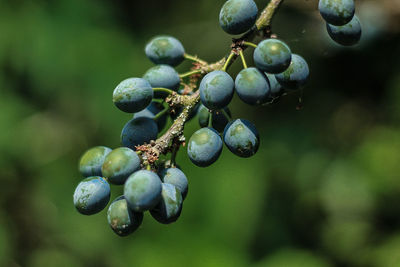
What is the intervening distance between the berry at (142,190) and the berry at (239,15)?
0.49m

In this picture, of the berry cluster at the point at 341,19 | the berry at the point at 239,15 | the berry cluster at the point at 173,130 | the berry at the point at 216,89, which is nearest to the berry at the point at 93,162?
the berry cluster at the point at 173,130

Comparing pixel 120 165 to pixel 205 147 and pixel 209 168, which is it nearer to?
pixel 205 147

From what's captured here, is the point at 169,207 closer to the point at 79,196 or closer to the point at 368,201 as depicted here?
the point at 79,196

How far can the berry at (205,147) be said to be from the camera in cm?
125

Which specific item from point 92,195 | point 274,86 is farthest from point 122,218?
point 274,86

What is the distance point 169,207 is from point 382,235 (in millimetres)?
2541

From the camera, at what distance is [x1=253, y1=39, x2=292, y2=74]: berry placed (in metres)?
1.19

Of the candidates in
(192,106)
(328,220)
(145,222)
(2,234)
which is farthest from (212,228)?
(192,106)

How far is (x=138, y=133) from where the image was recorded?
1.33 metres

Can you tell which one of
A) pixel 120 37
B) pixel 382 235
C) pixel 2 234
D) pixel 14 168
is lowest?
pixel 2 234

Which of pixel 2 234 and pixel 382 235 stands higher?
pixel 382 235

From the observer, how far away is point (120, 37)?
366 centimetres

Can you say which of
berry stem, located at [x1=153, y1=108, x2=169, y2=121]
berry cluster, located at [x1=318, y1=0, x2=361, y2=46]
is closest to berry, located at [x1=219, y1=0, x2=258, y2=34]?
berry cluster, located at [x1=318, y1=0, x2=361, y2=46]

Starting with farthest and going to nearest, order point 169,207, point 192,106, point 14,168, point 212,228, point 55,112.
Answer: point 55,112
point 14,168
point 212,228
point 192,106
point 169,207
